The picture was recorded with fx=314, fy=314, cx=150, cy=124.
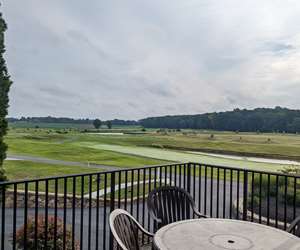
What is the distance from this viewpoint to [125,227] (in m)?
2.18

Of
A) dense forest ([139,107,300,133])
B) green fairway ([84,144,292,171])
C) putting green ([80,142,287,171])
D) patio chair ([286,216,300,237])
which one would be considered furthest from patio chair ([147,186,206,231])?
dense forest ([139,107,300,133])

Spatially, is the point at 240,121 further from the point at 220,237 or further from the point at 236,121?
the point at 220,237

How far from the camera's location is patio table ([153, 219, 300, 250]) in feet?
6.25

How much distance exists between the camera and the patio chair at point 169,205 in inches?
117

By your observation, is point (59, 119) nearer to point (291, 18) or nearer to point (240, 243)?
point (291, 18)

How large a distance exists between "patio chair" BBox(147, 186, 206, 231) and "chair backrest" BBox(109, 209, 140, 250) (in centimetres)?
64

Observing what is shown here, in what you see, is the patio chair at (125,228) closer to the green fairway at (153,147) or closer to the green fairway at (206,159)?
the green fairway at (206,159)

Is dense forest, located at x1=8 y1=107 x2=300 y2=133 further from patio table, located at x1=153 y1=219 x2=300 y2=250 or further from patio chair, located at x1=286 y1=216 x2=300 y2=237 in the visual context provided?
patio chair, located at x1=286 y1=216 x2=300 y2=237

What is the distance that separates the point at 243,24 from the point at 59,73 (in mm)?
12483

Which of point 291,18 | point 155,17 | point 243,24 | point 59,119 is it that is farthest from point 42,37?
point 59,119

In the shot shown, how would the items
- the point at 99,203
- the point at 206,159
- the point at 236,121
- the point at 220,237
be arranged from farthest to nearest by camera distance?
the point at 236,121, the point at 206,159, the point at 99,203, the point at 220,237

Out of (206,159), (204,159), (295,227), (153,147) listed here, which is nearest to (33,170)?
(204,159)

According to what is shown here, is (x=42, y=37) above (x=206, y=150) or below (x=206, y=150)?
above

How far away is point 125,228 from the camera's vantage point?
2.17 metres
